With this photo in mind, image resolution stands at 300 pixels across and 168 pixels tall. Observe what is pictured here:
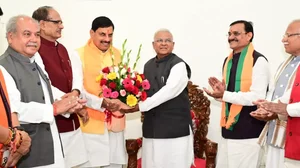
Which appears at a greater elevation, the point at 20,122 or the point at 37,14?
the point at 37,14

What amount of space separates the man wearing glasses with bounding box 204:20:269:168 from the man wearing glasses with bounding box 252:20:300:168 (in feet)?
0.83

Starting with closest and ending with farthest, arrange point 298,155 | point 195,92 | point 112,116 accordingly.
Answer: point 298,155 → point 112,116 → point 195,92

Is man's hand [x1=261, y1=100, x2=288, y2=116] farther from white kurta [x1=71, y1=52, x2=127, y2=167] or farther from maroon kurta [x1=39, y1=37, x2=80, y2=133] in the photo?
maroon kurta [x1=39, y1=37, x2=80, y2=133]

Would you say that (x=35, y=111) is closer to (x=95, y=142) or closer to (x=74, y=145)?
(x=74, y=145)

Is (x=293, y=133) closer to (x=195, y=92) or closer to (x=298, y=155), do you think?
(x=298, y=155)

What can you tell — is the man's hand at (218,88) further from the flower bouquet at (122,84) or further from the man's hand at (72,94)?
the man's hand at (72,94)

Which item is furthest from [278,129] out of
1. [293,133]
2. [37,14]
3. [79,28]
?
[79,28]

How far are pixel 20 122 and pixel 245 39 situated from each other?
7.61ft

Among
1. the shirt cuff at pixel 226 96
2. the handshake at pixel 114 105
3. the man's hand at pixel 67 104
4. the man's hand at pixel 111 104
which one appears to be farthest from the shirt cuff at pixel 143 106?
the man's hand at pixel 67 104

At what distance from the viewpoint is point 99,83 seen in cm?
384

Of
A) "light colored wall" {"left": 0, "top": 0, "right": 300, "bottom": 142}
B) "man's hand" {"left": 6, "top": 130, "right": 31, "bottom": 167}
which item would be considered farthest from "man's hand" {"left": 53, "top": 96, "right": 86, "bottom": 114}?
"light colored wall" {"left": 0, "top": 0, "right": 300, "bottom": 142}

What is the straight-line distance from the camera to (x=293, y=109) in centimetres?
298

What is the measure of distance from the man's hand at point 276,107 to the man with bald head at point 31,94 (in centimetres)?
161

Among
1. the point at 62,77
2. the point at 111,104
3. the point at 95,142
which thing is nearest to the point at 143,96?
the point at 111,104
